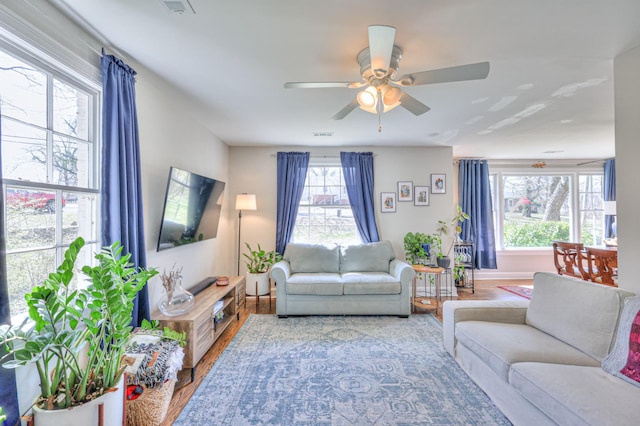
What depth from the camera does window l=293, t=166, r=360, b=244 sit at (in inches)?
184

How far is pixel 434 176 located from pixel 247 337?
375 cm

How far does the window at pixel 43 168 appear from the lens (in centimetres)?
134

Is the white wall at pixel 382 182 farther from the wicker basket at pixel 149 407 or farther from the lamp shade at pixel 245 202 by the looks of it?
the wicker basket at pixel 149 407

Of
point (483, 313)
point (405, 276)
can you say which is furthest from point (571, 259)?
point (483, 313)

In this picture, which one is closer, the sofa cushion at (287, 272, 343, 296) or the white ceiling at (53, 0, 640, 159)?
the white ceiling at (53, 0, 640, 159)

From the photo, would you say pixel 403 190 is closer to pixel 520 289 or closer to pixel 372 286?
pixel 372 286

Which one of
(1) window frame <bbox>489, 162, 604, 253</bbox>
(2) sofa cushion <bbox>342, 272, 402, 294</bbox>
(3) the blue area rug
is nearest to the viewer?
(3) the blue area rug

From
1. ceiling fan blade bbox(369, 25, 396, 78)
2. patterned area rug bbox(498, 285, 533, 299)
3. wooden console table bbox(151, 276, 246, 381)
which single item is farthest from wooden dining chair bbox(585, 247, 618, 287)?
wooden console table bbox(151, 276, 246, 381)

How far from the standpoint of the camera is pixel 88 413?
→ 1292 millimetres

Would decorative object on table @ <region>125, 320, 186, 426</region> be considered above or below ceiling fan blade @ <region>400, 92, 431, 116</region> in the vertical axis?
below

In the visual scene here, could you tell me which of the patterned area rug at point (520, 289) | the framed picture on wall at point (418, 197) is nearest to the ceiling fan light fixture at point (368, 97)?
the framed picture on wall at point (418, 197)

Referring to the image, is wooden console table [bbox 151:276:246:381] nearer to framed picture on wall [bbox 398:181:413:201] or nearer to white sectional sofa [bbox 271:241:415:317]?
white sectional sofa [bbox 271:241:415:317]

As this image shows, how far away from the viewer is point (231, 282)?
3.36m

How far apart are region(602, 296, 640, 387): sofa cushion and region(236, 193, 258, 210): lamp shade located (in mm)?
3902
